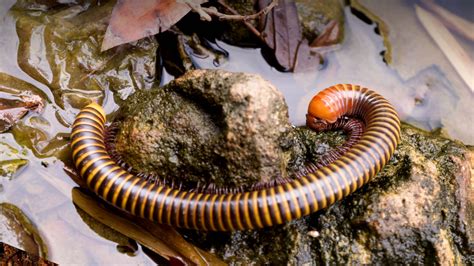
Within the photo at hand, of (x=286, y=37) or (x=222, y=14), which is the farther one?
(x=286, y=37)

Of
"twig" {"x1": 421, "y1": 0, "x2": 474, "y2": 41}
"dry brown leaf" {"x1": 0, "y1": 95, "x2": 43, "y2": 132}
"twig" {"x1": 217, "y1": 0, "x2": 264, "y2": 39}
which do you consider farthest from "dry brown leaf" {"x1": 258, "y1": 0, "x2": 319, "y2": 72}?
"dry brown leaf" {"x1": 0, "y1": 95, "x2": 43, "y2": 132}

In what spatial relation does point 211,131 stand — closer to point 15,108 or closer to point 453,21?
point 15,108

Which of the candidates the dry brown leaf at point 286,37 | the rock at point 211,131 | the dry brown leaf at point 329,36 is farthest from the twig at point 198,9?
the dry brown leaf at point 329,36

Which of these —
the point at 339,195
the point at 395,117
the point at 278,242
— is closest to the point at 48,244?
the point at 278,242

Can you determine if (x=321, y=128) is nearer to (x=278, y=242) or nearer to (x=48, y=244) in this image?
(x=278, y=242)

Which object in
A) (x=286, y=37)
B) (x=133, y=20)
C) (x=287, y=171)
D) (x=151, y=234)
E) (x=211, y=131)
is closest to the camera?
(x=211, y=131)

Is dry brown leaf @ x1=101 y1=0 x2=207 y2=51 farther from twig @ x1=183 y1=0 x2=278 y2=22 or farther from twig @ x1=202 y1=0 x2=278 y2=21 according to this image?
twig @ x1=202 y1=0 x2=278 y2=21

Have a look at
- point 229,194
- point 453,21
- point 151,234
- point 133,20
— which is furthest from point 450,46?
point 151,234
